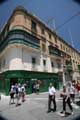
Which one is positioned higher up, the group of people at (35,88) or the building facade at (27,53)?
the building facade at (27,53)

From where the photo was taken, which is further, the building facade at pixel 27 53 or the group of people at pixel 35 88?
the building facade at pixel 27 53

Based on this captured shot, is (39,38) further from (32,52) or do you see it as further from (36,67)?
(36,67)

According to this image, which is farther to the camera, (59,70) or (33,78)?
(59,70)

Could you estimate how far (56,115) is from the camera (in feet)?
30.9

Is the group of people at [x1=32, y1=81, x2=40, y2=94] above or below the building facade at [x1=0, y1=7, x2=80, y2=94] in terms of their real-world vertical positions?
below

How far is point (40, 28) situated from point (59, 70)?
26.6ft

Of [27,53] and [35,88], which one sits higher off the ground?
[27,53]

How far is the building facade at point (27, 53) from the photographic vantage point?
21.8 m

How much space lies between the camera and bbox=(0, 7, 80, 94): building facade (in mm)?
21844

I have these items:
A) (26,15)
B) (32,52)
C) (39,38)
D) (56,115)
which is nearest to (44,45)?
(39,38)

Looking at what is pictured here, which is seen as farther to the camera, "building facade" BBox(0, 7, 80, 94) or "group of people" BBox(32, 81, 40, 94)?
"building facade" BBox(0, 7, 80, 94)

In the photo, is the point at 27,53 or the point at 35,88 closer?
the point at 35,88

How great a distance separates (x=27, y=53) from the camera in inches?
909

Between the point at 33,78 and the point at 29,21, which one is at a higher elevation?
the point at 29,21
